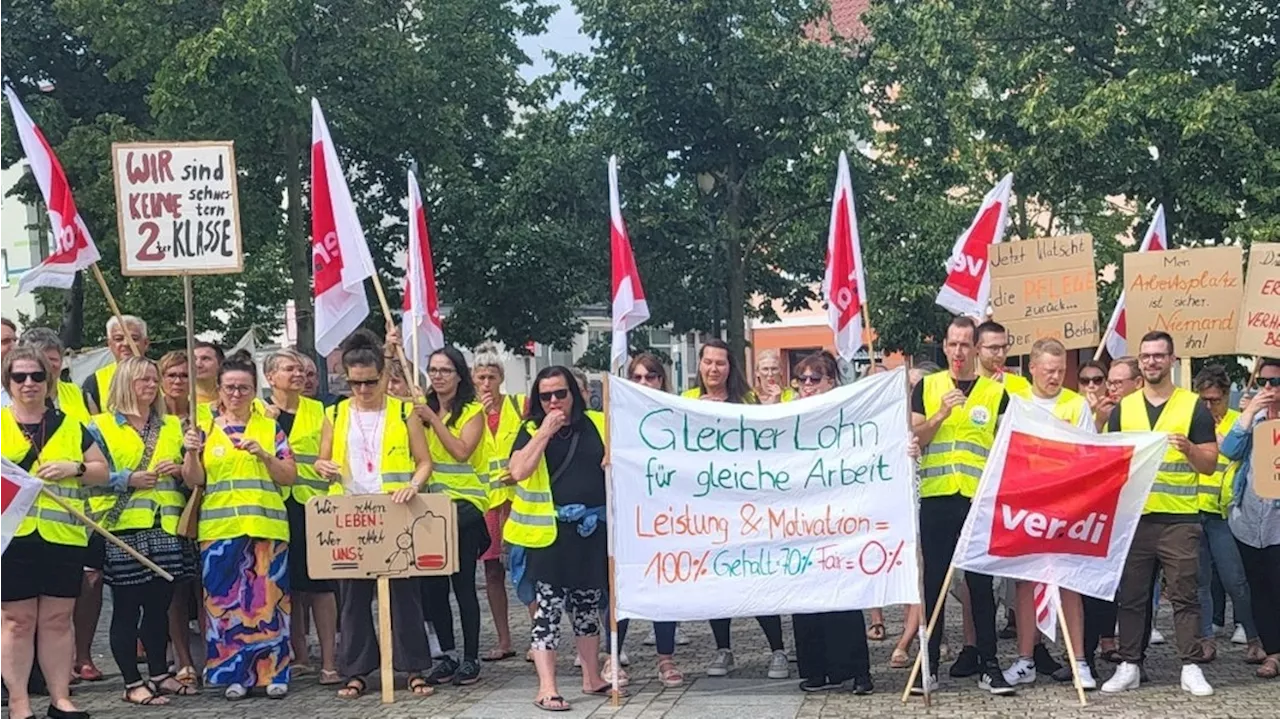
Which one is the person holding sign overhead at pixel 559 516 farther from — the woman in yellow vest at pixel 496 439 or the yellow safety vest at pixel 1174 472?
the yellow safety vest at pixel 1174 472

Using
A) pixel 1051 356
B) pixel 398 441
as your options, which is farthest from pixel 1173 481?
pixel 398 441

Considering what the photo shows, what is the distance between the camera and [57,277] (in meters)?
10.4

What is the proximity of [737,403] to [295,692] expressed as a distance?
2.88m

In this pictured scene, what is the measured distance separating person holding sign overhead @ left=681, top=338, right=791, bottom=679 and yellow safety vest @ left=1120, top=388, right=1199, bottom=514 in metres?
2.05

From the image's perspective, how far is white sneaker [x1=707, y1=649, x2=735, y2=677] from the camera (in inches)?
339

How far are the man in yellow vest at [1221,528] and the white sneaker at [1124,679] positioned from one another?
3.23 feet

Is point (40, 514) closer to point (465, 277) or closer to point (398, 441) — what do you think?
point (398, 441)

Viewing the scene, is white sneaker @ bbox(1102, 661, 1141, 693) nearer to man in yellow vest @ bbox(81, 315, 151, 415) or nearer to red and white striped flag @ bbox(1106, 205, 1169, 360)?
red and white striped flag @ bbox(1106, 205, 1169, 360)

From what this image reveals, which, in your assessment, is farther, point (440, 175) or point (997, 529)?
point (440, 175)

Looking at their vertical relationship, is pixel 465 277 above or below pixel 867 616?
above

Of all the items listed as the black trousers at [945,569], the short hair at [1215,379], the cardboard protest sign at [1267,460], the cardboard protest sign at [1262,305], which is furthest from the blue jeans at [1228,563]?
the black trousers at [945,569]

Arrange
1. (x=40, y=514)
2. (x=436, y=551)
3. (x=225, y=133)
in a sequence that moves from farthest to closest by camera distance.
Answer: (x=225, y=133)
(x=436, y=551)
(x=40, y=514)

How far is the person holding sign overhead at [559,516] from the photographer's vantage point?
25.4 ft

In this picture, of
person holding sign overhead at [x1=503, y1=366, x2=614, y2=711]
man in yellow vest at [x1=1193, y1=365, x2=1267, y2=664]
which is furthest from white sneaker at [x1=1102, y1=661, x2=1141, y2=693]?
person holding sign overhead at [x1=503, y1=366, x2=614, y2=711]
